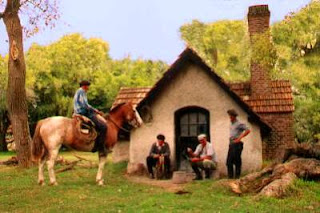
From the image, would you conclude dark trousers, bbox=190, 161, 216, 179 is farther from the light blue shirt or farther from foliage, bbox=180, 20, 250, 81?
foliage, bbox=180, 20, 250, 81

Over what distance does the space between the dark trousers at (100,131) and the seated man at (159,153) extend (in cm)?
256

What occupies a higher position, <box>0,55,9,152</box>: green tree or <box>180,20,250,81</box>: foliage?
<box>180,20,250,81</box>: foliage

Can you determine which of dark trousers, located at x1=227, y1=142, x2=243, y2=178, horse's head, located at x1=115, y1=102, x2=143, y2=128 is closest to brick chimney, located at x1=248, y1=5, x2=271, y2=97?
dark trousers, located at x1=227, y1=142, x2=243, y2=178

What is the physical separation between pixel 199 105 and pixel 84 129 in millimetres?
4947

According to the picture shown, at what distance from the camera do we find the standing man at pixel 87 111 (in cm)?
1312

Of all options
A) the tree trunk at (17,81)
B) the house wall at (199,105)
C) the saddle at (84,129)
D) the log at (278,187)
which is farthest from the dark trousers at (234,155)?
→ the tree trunk at (17,81)

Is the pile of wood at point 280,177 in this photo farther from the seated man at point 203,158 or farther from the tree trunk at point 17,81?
the tree trunk at point 17,81

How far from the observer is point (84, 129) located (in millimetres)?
13391

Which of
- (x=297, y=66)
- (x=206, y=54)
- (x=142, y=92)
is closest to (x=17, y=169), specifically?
(x=142, y=92)

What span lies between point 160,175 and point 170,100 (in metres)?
2.70

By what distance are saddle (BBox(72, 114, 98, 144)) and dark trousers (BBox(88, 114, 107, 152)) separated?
11cm

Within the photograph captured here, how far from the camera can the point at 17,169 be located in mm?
18656

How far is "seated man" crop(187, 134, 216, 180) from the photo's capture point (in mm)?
14961

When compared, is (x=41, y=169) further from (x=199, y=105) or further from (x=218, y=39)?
(x=218, y=39)
